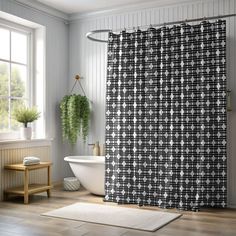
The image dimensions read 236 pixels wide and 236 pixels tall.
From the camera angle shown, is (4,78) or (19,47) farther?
(19,47)

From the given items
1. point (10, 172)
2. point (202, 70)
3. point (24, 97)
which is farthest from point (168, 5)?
point (10, 172)

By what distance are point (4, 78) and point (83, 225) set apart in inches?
96.1

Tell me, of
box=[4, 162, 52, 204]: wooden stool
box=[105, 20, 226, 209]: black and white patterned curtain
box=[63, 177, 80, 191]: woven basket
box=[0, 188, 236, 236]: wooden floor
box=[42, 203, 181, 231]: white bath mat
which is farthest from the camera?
box=[63, 177, 80, 191]: woven basket

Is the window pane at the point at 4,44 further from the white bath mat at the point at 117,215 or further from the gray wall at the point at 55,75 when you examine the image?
the white bath mat at the point at 117,215

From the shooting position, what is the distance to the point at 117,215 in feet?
13.2

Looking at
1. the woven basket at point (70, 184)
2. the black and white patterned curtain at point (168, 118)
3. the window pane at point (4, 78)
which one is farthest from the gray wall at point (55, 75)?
the black and white patterned curtain at point (168, 118)

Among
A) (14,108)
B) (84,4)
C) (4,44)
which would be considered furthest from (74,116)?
(84,4)

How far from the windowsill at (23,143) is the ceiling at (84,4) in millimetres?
1967

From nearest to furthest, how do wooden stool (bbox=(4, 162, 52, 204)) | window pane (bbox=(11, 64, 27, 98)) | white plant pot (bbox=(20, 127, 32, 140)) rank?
wooden stool (bbox=(4, 162, 52, 204)) → white plant pot (bbox=(20, 127, 32, 140)) → window pane (bbox=(11, 64, 27, 98))

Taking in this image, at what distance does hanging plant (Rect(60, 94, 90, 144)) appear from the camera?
5.51 meters

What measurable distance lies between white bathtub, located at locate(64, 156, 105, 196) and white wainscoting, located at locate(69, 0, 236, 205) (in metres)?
0.82

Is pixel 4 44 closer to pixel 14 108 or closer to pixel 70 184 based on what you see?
pixel 14 108

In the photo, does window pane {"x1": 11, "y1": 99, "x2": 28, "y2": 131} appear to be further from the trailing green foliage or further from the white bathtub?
the white bathtub

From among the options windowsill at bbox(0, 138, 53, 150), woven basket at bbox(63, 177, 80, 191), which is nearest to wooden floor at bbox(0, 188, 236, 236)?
windowsill at bbox(0, 138, 53, 150)
